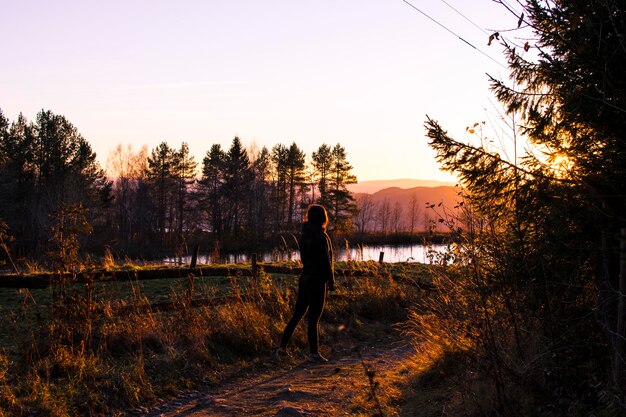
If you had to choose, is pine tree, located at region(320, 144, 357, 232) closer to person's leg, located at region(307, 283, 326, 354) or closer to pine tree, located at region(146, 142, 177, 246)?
pine tree, located at region(146, 142, 177, 246)

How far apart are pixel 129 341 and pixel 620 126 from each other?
6.20 m

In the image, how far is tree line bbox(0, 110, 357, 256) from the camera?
174ft

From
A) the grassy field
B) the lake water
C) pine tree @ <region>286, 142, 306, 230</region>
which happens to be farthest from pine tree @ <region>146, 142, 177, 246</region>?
the grassy field

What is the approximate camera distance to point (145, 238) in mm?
64500

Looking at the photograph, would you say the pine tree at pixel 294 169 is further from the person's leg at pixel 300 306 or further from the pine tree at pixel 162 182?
the person's leg at pixel 300 306

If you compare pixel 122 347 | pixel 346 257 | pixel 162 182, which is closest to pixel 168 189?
pixel 162 182

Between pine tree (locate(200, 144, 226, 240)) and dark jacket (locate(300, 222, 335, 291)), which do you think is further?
pine tree (locate(200, 144, 226, 240))

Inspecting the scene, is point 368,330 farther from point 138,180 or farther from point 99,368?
point 138,180

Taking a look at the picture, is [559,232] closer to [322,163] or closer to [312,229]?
[312,229]

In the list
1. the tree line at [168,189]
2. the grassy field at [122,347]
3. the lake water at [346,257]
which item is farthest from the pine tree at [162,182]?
the grassy field at [122,347]

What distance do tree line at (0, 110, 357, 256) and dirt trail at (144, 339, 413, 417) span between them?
44.9m

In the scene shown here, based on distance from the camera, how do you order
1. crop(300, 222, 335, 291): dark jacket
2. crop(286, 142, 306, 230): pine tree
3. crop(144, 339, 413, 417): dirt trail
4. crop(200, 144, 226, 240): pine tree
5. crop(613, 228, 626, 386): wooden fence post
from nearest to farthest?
1. crop(613, 228, 626, 386): wooden fence post
2. crop(144, 339, 413, 417): dirt trail
3. crop(300, 222, 335, 291): dark jacket
4. crop(200, 144, 226, 240): pine tree
5. crop(286, 142, 306, 230): pine tree

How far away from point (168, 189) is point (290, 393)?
6743cm

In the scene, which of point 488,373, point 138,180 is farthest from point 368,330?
point 138,180
